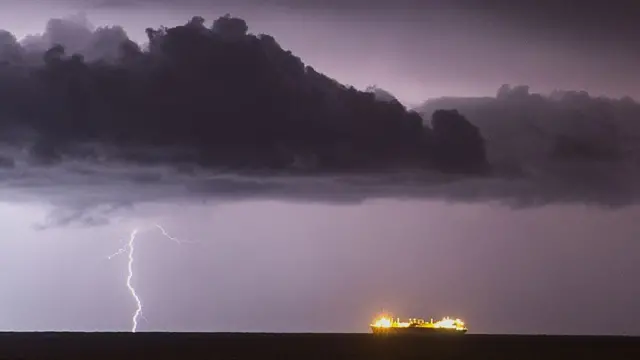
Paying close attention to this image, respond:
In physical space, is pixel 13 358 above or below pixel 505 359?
below

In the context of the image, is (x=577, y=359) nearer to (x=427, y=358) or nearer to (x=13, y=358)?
(x=427, y=358)

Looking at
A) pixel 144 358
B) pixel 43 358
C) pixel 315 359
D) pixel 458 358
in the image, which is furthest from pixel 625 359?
pixel 43 358

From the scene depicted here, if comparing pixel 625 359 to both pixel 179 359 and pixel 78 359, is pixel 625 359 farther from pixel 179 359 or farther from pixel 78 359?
pixel 78 359

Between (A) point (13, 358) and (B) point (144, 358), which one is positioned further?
(B) point (144, 358)

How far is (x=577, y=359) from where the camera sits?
145 metres

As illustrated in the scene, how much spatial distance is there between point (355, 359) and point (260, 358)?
1214 centimetres

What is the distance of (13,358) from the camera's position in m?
123

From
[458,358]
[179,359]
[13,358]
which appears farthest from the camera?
[458,358]

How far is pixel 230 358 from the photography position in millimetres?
134875

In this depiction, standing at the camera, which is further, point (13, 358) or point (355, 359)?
point (355, 359)

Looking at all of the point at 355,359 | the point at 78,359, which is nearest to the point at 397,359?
the point at 355,359

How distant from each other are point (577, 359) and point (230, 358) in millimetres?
47853

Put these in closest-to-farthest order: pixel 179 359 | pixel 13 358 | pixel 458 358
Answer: pixel 13 358 → pixel 179 359 → pixel 458 358

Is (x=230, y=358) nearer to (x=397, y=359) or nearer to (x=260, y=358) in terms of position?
(x=260, y=358)
